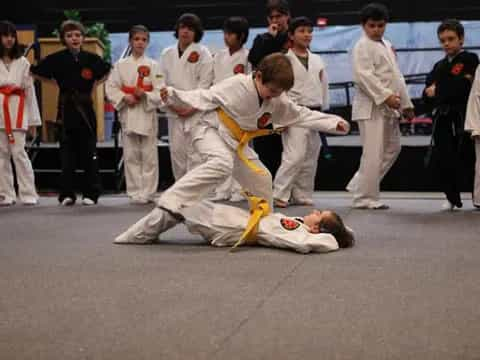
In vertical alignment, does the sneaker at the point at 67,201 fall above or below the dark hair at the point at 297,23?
below

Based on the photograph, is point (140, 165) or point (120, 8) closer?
point (140, 165)

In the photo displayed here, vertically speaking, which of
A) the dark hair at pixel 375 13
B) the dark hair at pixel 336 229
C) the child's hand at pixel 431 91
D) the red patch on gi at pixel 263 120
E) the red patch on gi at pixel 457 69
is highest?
the dark hair at pixel 375 13

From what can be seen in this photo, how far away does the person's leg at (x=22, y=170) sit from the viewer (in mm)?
5934

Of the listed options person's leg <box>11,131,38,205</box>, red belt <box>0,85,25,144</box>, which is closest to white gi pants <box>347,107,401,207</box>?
person's leg <box>11,131,38,205</box>

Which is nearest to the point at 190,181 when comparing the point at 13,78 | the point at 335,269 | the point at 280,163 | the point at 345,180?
the point at 335,269

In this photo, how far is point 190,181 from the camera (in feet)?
12.1

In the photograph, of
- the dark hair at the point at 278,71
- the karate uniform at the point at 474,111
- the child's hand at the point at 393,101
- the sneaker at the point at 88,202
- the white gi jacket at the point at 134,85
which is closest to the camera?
the dark hair at the point at 278,71

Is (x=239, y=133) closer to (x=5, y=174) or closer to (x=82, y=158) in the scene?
(x=82, y=158)

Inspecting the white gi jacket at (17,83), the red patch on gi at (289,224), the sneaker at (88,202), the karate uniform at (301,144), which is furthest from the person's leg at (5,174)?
the red patch on gi at (289,224)

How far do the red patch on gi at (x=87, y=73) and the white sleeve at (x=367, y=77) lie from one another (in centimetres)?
184

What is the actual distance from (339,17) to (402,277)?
6.45 m

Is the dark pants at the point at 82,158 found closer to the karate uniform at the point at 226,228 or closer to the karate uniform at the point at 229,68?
the karate uniform at the point at 229,68

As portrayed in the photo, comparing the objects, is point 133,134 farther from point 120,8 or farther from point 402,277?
point 120,8

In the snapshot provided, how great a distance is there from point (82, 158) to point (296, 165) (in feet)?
5.06
